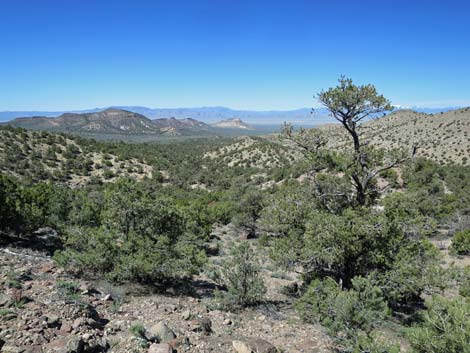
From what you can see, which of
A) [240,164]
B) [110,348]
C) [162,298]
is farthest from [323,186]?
[240,164]

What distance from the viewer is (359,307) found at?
7.15m

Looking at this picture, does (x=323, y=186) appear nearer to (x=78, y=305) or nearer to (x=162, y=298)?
(x=162, y=298)

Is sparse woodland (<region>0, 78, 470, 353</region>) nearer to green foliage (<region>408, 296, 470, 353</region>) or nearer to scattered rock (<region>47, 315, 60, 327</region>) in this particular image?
green foliage (<region>408, 296, 470, 353</region>)

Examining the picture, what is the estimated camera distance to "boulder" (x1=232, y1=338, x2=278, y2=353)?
6.99 m

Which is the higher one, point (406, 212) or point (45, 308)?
point (406, 212)

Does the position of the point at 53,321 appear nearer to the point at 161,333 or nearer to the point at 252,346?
the point at 161,333

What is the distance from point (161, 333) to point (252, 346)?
1.99 metres

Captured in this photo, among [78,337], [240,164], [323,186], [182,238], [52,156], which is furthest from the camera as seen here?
[240,164]

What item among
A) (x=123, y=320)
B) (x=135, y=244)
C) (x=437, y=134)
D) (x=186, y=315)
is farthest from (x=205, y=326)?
(x=437, y=134)

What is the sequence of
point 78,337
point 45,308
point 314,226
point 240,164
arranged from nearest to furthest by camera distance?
point 78,337 < point 45,308 < point 314,226 < point 240,164

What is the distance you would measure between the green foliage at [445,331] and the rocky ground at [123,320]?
287cm

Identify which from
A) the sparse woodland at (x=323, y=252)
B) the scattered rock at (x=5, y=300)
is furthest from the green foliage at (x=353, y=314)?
the scattered rock at (x=5, y=300)

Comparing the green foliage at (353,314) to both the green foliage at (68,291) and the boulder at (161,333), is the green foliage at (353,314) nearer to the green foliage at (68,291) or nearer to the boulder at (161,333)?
the boulder at (161,333)

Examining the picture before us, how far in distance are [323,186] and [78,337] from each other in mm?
8292
